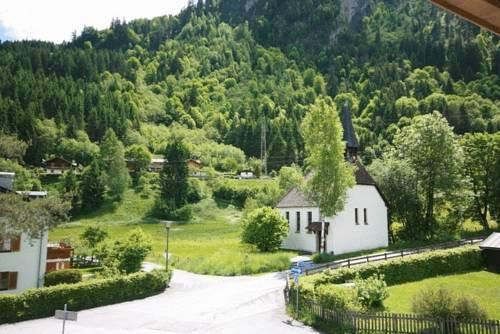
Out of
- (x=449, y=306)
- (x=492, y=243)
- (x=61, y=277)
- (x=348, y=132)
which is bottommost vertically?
(x=61, y=277)

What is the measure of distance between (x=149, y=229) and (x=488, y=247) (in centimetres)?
4954

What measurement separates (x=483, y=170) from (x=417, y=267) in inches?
1034

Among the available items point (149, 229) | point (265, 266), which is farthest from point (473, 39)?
point (265, 266)

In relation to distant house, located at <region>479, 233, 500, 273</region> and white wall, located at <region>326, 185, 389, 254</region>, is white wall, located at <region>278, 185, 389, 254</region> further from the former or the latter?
distant house, located at <region>479, 233, 500, 273</region>

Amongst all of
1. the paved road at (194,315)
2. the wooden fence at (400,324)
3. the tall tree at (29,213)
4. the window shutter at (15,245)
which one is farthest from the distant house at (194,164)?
the wooden fence at (400,324)

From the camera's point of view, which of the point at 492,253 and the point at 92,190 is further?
the point at 92,190

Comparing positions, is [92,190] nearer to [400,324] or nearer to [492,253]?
[492,253]

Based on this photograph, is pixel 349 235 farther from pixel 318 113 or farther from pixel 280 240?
pixel 318 113

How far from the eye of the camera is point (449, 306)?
50.8 feet

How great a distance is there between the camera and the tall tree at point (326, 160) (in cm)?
3403

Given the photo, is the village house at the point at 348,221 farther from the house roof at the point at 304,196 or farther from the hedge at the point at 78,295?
the hedge at the point at 78,295

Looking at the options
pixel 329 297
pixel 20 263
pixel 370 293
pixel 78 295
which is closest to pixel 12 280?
pixel 20 263

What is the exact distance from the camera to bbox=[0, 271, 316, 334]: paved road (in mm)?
18297

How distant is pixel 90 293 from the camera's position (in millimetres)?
23328
